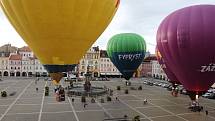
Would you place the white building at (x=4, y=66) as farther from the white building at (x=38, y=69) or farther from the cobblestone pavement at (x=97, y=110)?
the cobblestone pavement at (x=97, y=110)

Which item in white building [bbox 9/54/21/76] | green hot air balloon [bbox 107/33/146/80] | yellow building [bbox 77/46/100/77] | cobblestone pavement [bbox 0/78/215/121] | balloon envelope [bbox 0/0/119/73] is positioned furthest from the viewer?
yellow building [bbox 77/46/100/77]

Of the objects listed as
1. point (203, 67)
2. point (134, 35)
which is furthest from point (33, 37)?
point (134, 35)

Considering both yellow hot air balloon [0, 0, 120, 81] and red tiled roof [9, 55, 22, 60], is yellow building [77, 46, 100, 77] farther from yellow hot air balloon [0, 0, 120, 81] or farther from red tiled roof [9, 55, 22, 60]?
yellow hot air balloon [0, 0, 120, 81]

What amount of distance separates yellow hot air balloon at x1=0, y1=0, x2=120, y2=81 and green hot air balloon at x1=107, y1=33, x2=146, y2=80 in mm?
23367

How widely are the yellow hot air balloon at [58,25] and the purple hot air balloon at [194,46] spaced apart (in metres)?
5.40

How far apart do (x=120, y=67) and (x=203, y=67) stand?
23.2 meters

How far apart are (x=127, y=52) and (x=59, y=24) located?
26529 mm

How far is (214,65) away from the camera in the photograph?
2211cm

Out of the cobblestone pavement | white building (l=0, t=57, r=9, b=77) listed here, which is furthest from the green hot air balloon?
white building (l=0, t=57, r=9, b=77)

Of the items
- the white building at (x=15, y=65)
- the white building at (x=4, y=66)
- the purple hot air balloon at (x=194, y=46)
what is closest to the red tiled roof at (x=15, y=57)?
the white building at (x=15, y=65)

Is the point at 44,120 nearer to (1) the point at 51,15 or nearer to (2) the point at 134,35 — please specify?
(1) the point at 51,15

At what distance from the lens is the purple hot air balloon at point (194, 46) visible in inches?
854

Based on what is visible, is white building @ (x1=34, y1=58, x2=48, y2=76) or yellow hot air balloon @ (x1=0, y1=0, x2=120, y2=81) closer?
yellow hot air balloon @ (x1=0, y1=0, x2=120, y2=81)

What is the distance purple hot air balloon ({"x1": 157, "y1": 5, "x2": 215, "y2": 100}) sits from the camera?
71.2 ft
